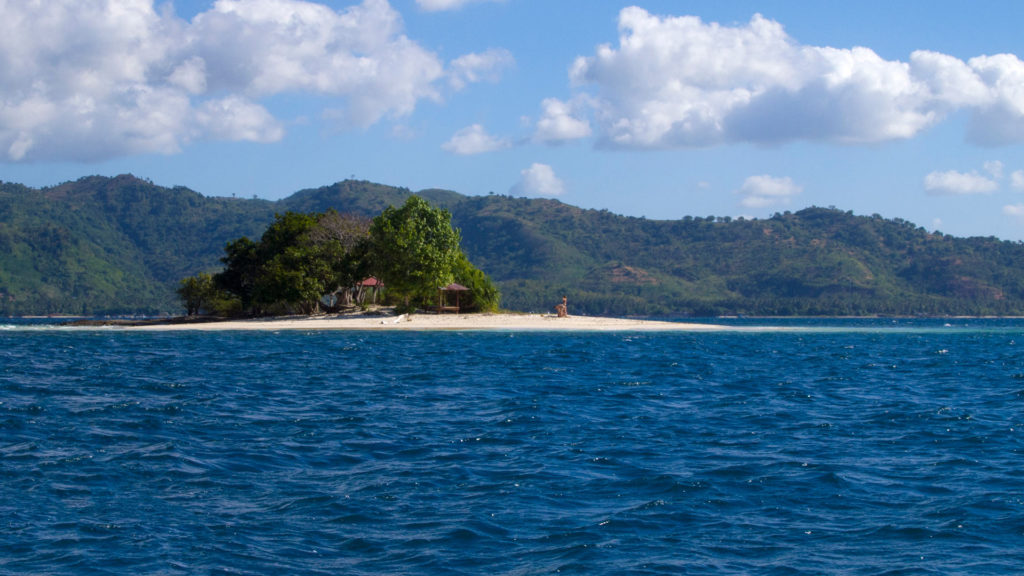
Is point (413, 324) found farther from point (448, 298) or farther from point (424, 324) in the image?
point (448, 298)

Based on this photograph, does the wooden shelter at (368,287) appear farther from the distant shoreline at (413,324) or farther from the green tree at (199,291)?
the green tree at (199,291)

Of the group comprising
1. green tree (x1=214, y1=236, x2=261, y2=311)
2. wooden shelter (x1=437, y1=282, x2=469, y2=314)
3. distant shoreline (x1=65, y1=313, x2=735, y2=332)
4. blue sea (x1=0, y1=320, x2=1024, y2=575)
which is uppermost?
green tree (x1=214, y1=236, x2=261, y2=311)

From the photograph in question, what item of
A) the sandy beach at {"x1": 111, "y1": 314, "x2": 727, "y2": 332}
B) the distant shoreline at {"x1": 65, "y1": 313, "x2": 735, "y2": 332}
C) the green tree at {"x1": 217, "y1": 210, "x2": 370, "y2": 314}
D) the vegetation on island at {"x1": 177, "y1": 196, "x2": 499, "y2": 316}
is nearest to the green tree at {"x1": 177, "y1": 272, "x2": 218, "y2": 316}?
the vegetation on island at {"x1": 177, "y1": 196, "x2": 499, "y2": 316}

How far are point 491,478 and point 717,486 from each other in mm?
3424

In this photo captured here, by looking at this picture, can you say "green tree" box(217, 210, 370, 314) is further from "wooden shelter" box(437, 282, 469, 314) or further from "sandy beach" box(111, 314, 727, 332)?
"wooden shelter" box(437, 282, 469, 314)

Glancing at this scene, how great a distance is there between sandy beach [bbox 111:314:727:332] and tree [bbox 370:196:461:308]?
9.87 feet

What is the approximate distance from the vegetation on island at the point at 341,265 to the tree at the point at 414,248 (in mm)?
80

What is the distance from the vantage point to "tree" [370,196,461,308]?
7406cm

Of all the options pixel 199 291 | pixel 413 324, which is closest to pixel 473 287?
pixel 413 324

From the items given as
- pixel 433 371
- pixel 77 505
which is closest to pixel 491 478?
pixel 77 505

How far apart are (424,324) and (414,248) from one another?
6.09 m

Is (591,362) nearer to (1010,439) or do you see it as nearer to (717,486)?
(1010,439)

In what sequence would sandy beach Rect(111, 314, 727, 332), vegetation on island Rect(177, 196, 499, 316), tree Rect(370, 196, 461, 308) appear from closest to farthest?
sandy beach Rect(111, 314, 727, 332) < tree Rect(370, 196, 461, 308) < vegetation on island Rect(177, 196, 499, 316)

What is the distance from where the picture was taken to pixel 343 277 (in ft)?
258
